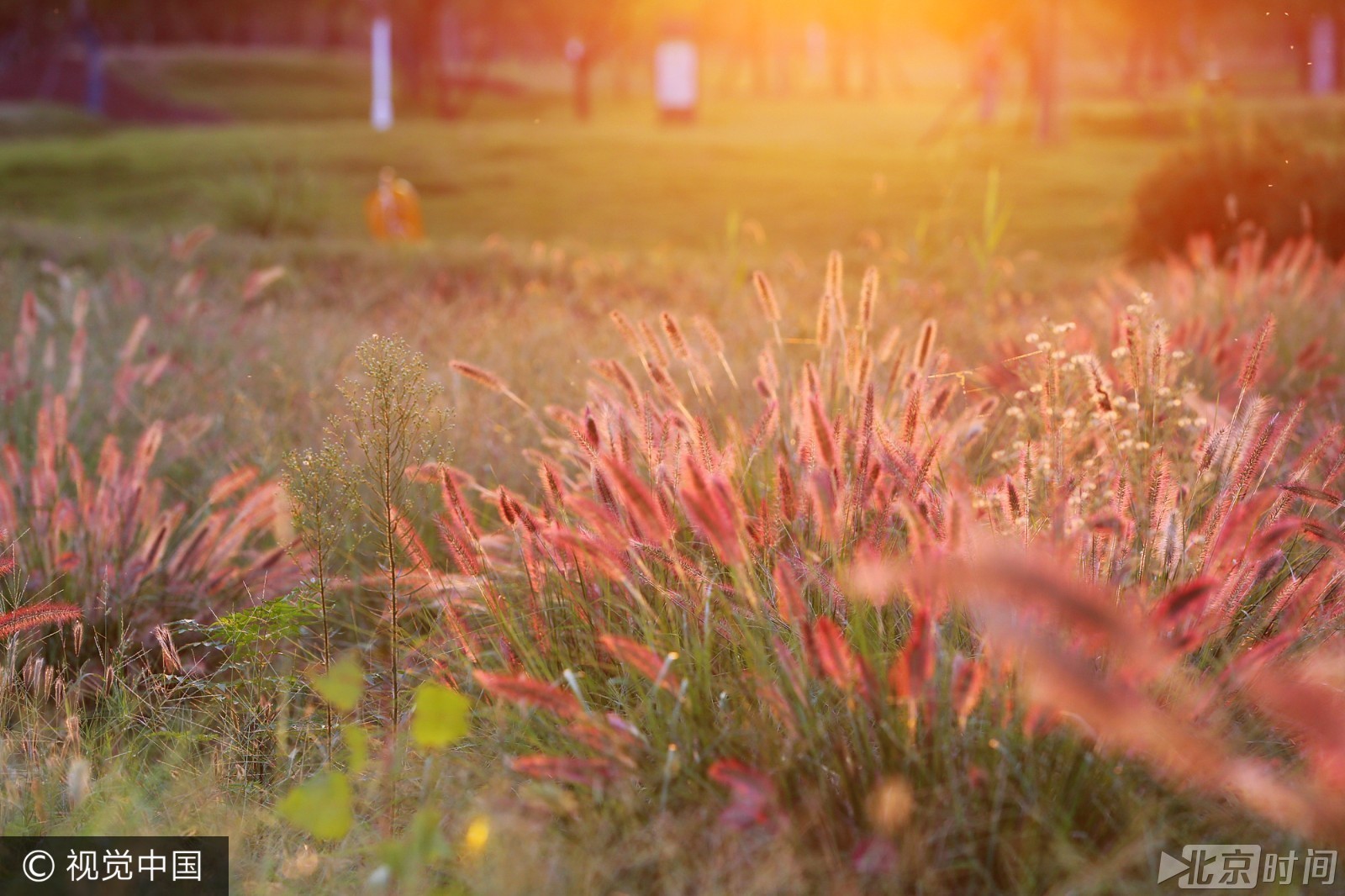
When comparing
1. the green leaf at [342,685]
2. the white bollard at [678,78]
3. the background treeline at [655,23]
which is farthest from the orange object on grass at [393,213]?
the white bollard at [678,78]

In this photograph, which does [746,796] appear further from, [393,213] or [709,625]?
[393,213]

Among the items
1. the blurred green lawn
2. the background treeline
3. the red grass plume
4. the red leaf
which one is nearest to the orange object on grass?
the blurred green lawn

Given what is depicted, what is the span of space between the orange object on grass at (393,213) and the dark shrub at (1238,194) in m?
5.37

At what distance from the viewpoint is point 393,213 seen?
10.0m

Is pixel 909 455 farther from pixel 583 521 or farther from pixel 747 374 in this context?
pixel 747 374

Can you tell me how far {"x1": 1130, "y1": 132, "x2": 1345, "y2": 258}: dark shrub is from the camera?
772cm

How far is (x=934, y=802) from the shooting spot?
1663mm

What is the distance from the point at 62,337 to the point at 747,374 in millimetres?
3067

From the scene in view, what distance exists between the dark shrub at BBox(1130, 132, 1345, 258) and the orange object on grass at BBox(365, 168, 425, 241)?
212 inches

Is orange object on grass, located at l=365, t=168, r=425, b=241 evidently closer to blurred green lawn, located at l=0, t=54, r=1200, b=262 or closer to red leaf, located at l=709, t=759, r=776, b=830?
blurred green lawn, located at l=0, t=54, r=1200, b=262

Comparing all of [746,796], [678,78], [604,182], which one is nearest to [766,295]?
[746,796]

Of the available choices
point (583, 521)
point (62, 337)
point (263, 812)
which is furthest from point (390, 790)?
point (62, 337)

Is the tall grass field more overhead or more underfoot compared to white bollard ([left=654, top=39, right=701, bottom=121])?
more underfoot

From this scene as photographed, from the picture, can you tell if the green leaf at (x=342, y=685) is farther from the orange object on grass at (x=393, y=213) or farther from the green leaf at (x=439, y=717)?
the orange object on grass at (x=393, y=213)
